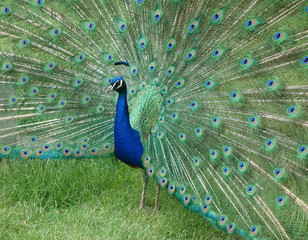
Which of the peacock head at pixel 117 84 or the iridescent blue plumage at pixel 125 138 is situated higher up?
the peacock head at pixel 117 84

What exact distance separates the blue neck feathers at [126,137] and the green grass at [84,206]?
1.72 ft

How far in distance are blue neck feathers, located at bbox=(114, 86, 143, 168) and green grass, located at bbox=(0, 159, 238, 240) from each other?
1.72ft

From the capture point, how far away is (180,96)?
308 centimetres

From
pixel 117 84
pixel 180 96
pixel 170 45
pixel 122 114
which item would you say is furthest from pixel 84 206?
pixel 170 45

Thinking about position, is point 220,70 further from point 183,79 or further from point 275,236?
point 275,236

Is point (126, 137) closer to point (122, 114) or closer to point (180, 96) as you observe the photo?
point (122, 114)

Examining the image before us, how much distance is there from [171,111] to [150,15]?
76cm

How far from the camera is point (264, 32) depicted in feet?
8.73

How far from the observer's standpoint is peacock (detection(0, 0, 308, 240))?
2.65 m

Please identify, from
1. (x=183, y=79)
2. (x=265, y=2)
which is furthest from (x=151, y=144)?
Answer: (x=265, y=2)

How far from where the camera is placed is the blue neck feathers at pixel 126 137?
312 cm

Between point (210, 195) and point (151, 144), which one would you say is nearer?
point (210, 195)

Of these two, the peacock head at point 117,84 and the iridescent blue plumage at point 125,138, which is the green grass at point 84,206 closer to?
the iridescent blue plumage at point 125,138

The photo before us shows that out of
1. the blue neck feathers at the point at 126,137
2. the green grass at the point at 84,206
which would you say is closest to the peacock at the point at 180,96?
the blue neck feathers at the point at 126,137
